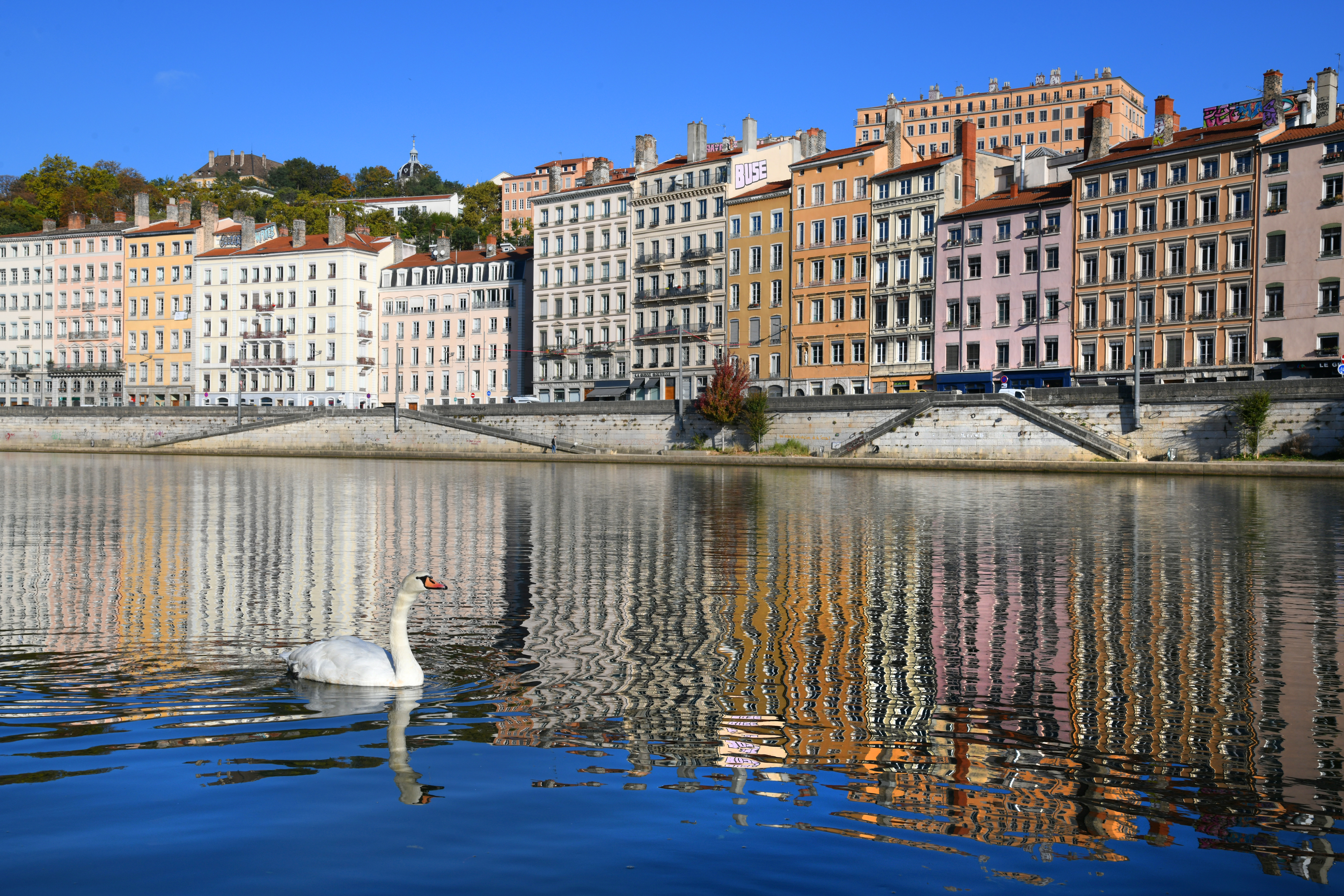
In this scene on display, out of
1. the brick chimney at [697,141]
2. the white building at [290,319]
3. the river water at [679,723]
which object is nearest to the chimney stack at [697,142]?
the brick chimney at [697,141]

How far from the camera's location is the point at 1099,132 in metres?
78.7

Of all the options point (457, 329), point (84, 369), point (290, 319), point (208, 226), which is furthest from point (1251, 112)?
point (84, 369)

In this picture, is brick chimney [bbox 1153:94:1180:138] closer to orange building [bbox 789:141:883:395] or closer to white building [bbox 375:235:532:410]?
orange building [bbox 789:141:883:395]

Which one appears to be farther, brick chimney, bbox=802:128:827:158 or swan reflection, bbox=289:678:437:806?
brick chimney, bbox=802:128:827:158

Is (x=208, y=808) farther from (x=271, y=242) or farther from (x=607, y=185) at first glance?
(x=271, y=242)

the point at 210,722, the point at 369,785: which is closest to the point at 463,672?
the point at 210,722

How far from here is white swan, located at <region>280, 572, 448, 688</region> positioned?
1121 cm

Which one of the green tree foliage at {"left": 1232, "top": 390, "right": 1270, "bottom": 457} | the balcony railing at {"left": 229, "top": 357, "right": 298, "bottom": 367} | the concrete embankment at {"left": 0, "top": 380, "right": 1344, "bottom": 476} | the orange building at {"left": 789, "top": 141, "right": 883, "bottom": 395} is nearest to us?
the green tree foliage at {"left": 1232, "top": 390, "right": 1270, "bottom": 457}

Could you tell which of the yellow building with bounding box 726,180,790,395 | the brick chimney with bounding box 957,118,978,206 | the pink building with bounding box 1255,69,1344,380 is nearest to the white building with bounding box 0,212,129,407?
the yellow building with bounding box 726,180,790,395

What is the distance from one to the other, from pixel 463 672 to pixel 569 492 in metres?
32.5

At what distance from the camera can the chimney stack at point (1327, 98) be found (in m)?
68.2

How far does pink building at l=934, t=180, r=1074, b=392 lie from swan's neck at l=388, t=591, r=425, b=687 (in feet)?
226

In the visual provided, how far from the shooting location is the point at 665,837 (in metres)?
7.35

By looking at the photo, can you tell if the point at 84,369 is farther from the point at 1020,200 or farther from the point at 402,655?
the point at 402,655
